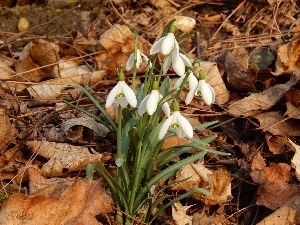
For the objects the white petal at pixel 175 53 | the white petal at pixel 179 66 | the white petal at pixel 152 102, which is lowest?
the white petal at pixel 152 102

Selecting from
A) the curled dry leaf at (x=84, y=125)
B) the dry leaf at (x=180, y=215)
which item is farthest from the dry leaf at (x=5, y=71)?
the dry leaf at (x=180, y=215)

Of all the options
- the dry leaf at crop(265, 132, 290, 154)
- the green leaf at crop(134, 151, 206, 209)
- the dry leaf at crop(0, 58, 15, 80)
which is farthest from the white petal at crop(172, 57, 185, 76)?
the dry leaf at crop(0, 58, 15, 80)

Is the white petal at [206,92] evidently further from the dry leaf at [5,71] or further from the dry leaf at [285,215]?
the dry leaf at [5,71]

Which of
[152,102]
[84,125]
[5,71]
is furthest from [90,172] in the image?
[5,71]

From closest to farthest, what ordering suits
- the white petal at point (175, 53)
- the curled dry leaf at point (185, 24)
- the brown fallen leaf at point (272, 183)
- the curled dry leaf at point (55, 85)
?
the white petal at point (175, 53) < the brown fallen leaf at point (272, 183) < the curled dry leaf at point (55, 85) < the curled dry leaf at point (185, 24)

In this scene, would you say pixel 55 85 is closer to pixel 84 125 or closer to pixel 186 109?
pixel 84 125

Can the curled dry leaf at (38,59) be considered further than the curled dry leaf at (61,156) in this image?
Yes

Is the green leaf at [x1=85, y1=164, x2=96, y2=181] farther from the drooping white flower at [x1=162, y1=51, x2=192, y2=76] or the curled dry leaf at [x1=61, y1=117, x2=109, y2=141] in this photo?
the curled dry leaf at [x1=61, y1=117, x2=109, y2=141]
